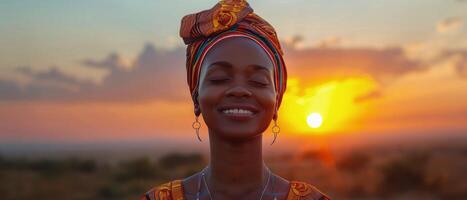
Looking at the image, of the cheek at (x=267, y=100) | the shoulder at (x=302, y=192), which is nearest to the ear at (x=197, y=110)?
the cheek at (x=267, y=100)

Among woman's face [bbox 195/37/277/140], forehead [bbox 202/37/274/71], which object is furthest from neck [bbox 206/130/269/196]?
forehead [bbox 202/37/274/71]

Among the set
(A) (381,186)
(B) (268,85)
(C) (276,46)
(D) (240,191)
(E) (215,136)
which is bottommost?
(D) (240,191)

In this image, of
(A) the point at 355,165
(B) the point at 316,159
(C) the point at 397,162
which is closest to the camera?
(C) the point at 397,162

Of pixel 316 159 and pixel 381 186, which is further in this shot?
pixel 316 159

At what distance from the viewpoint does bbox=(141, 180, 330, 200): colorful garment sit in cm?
378

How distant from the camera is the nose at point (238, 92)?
Answer: 3.41 metres

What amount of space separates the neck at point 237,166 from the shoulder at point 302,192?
0.65ft

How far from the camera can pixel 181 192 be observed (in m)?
3.85

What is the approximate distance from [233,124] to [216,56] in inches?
17.3

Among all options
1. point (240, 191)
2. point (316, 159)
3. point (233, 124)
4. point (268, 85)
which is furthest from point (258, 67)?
point (316, 159)

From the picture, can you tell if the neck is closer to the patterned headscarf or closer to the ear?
the ear

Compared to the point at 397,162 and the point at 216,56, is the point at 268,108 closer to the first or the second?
the point at 216,56

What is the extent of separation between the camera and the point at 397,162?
27.0 meters

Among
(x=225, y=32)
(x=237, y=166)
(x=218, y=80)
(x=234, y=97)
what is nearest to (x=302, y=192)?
(x=237, y=166)
